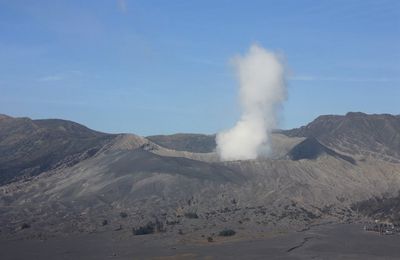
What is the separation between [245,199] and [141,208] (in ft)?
86.4

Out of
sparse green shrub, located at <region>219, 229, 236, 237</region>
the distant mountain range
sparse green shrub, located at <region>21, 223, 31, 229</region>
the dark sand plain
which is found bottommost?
the dark sand plain

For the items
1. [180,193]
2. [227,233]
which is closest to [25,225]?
[227,233]

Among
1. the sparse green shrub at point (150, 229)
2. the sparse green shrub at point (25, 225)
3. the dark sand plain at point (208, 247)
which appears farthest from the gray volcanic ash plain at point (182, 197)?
the dark sand plain at point (208, 247)

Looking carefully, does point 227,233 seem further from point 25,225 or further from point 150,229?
point 25,225

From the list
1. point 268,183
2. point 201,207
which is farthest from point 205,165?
point 201,207

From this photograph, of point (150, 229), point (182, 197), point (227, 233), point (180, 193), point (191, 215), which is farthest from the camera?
point (180, 193)

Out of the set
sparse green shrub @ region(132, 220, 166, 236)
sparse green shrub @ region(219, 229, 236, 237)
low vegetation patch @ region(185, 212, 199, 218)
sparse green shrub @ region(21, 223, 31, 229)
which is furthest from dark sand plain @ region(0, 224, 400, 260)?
low vegetation patch @ region(185, 212, 199, 218)

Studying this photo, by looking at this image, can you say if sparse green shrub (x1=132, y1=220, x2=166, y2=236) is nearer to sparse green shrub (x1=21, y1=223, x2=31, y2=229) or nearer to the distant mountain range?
the distant mountain range

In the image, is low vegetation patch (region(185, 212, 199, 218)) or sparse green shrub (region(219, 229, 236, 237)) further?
low vegetation patch (region(185, 212, 199, 218))

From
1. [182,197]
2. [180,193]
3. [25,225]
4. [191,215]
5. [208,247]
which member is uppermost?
[180,193]

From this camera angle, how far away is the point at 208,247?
9894 centimetres

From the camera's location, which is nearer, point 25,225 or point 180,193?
point 25,225

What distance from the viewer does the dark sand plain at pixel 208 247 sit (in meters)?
89.1

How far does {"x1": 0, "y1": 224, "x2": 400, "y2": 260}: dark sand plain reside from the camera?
292 feet
